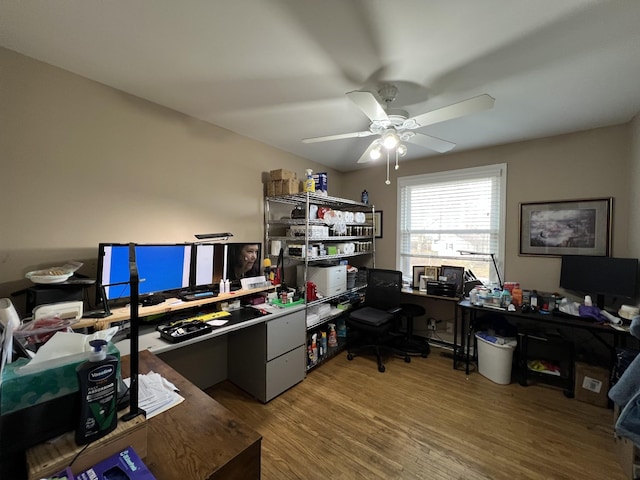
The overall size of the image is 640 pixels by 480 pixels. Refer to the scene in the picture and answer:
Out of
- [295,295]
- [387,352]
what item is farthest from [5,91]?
[387,352]

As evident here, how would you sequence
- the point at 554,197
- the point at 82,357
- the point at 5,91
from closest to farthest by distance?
1. the point at 82,357
2. the point at 5,91
3. the point at 554,197

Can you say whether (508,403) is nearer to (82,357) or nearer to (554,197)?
(554,197)

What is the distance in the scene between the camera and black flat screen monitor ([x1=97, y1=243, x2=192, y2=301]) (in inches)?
63.0

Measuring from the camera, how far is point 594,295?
8.15 ft

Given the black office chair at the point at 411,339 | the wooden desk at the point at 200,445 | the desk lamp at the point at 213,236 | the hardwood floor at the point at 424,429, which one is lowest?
the hardwood floor at the point at 424,429

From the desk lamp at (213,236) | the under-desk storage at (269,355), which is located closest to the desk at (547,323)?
the under-desk storage at (269,355)

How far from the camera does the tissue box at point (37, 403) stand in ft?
2.18

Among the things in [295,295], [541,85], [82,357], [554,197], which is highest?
[541,85]

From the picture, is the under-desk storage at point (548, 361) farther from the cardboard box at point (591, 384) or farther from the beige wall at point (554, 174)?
the beige wall at point (554, 174)

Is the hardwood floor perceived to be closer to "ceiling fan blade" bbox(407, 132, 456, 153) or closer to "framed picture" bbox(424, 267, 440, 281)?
"framed picture" bbox(424, 267, 440, 281)

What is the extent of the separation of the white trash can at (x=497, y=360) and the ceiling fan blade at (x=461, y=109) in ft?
7.35

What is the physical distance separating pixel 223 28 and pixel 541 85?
2055 mm

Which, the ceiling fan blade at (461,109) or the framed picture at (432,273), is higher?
the ceiling fan blade at (461,109)

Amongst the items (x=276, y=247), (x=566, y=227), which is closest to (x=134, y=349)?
(x=276, y=247)
